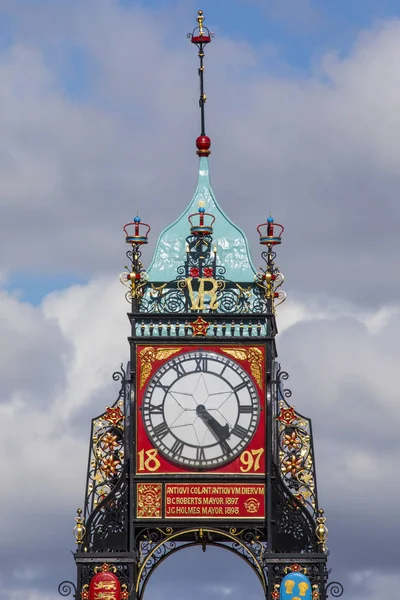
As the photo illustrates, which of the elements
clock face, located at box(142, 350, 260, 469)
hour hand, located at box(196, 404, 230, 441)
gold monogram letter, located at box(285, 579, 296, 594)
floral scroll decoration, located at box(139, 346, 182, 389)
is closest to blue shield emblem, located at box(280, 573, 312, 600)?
gold monogram letter, located at box(285, 579, 296, 594)

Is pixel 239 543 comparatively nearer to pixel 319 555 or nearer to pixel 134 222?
pixel 319 555

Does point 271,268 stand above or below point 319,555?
above

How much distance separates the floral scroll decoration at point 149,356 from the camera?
122ft

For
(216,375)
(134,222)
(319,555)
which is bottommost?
(319,555)

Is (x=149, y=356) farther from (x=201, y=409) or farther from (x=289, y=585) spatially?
(x=289, y=585)

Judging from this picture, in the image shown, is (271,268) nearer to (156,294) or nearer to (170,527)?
(156,294)

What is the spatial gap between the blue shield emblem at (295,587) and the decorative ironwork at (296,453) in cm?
100

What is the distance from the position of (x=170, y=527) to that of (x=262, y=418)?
2.17 metres

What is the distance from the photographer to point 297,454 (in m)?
37.2

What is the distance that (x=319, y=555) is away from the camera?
120 feet

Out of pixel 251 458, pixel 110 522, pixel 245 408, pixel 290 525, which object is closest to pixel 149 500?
pixel 110 522

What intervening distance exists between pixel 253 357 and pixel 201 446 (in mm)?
1598

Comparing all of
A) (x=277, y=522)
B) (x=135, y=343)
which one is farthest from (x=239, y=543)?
(x=135, y=343)

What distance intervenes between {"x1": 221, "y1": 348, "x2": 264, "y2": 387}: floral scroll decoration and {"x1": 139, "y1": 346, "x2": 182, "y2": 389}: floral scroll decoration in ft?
2.78
